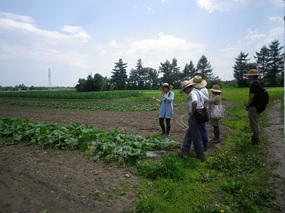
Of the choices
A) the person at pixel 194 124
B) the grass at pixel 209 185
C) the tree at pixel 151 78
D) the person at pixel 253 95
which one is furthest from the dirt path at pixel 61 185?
the tree at pixel 151 78

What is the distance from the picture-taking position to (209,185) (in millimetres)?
4586

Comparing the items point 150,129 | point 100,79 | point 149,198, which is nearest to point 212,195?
point 149,198

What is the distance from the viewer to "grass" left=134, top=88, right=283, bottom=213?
12.5 ft

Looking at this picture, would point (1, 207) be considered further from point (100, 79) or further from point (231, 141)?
point (100, 79)

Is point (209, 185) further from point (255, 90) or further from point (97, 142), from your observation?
point (255, 90)

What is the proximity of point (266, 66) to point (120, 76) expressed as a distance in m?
44.9

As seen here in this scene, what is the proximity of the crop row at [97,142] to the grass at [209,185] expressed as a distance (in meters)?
0.64

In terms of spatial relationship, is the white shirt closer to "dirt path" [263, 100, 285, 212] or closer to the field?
the field

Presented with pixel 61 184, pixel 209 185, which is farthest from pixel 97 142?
pixel 209 185

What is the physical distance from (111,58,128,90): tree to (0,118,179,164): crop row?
66859 millimetres

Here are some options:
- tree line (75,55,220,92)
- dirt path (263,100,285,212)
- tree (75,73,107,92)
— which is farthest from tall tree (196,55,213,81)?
dirt path (263,100,285,212)

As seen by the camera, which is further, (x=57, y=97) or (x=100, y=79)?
(x=100, y=79)

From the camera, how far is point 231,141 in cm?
796

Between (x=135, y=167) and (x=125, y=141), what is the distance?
5.11ft
